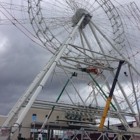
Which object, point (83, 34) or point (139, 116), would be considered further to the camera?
point (83, 34)

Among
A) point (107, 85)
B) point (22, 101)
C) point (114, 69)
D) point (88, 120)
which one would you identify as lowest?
point (22, 101)

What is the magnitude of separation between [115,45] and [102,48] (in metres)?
2.30

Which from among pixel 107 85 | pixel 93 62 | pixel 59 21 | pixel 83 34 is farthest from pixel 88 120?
pixel 59 21

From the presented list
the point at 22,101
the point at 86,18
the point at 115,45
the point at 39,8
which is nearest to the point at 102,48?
the point at 115,45

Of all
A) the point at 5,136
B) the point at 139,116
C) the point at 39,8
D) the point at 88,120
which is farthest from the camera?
the point at 88,120

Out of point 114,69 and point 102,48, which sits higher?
point 102,48

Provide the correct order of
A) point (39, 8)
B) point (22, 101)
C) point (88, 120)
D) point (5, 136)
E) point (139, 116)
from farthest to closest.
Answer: point (88, 120)
point (139, 116)
point (39, 8)
point (22, 101)
point (5, 136)

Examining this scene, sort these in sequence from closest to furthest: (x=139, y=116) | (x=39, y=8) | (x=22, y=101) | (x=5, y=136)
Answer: (x=5, y=136) → (x=22, y=101) → (x=39, y=8) → (x=139, y=116)

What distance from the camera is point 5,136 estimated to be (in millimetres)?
13828

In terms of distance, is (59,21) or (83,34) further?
(83,34)

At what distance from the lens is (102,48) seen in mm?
28859

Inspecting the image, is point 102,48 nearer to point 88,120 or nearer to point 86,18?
point 86,18

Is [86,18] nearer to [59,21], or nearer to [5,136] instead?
[59,21]

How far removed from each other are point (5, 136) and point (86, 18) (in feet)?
65.0
